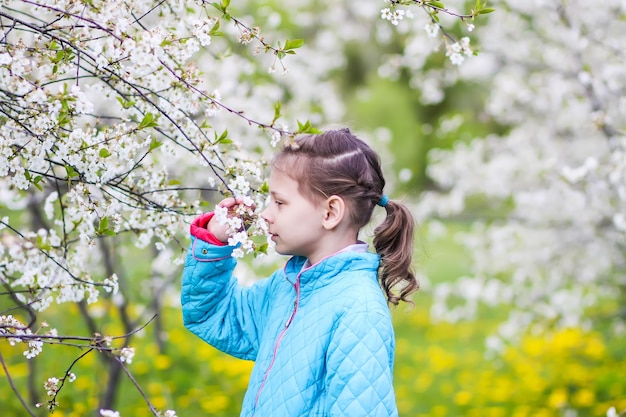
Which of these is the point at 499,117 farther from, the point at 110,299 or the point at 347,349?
the point at 347,349

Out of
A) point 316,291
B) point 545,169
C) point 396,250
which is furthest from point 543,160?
point 316,291

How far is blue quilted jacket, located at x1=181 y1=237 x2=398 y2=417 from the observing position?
5.71 ft

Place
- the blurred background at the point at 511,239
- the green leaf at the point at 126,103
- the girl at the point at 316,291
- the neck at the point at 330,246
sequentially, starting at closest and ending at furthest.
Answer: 1. the girl at the point at 316,291
2. the green leaf at the point at 126,103
3. the neck at the point at 330,246
4. the blurred background at the point at 511,239

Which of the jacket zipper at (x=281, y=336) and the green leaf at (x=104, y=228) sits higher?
the green leaf at (x=104, y=228)

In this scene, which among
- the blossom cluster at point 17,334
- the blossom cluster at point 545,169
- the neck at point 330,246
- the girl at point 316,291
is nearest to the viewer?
the blossom cluster at point 17,334

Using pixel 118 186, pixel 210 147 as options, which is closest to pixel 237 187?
pixel 210 147

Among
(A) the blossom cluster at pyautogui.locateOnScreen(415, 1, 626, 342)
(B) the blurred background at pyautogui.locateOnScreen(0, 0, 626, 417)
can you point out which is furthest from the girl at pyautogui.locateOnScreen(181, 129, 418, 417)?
(A) the blossom cluster at pyautogui.locateOnScreen(415, 1, 626, 342)

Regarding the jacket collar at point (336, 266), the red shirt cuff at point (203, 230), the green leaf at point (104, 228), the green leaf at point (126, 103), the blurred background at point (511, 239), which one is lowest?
the jacket collar at point (336, 266)

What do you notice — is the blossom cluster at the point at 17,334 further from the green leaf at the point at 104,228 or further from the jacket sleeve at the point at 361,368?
the jacket sleeve at the point at 361,368

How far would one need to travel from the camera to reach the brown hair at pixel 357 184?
1938 mm

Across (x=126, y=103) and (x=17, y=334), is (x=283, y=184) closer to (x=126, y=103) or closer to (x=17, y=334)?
(x=126, y=103)

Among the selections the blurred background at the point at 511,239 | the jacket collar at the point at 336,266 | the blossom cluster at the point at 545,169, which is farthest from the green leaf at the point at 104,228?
the blossom cluster at the point at 545,169

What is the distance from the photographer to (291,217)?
1928mm

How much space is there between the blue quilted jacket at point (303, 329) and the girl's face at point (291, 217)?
0.08 meters
